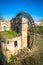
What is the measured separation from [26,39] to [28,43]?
1245 millimetres

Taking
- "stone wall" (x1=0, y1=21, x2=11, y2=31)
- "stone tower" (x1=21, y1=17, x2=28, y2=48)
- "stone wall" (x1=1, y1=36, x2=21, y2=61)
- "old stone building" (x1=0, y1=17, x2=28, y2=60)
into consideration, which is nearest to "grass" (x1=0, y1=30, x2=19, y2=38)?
"old stone building" (x1=0, y1=17, x2=28, y2=60)

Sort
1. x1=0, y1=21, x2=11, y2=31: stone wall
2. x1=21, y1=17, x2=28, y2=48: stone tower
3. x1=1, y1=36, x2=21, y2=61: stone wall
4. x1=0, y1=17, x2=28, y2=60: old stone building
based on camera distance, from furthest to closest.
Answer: x1=0, y1=21, x2=11, y2=31: stone wall < x1=21, y1=17, x2=28, y2=48: stone tower < x1=0, y1=17, x2=28, y2=60: old stone building < x1=1, y1=36, x2=21, y2=61: stone wall

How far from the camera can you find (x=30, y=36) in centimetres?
2417

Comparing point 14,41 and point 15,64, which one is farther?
point 14,41

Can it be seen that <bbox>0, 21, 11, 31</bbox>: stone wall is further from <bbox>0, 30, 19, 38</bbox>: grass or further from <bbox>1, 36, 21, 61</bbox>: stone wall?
<bbox>1, 36, 21, 61</bbox>: stone wall

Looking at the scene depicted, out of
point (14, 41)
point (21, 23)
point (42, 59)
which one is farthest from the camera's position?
point (21, 23)

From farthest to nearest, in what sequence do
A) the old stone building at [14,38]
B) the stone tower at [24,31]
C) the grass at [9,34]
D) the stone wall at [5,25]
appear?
1. the stone wall at [5,25]
2. the stone tower at [24,31]
3. the grass at [9,34]
4. the old stone building at [14,38]

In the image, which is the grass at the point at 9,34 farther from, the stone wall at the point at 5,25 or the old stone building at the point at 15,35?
the stone wall at the point at 5,25

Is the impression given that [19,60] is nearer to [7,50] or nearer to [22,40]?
[7,50]

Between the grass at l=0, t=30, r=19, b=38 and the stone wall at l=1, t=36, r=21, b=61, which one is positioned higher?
the grass at l=0, t=30, r=19, b=38

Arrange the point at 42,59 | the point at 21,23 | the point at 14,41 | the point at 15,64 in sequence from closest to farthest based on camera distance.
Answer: the point at 42,59 < the point at 15,64 < the point at 14,41 < the point at 21,23

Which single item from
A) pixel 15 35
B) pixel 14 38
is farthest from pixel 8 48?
pixel 15 35

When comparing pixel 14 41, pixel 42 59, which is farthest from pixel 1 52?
pixel 42 59

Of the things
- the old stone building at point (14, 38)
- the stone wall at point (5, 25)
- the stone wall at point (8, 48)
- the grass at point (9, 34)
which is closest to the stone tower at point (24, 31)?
the old stone building at point (14, 38)
